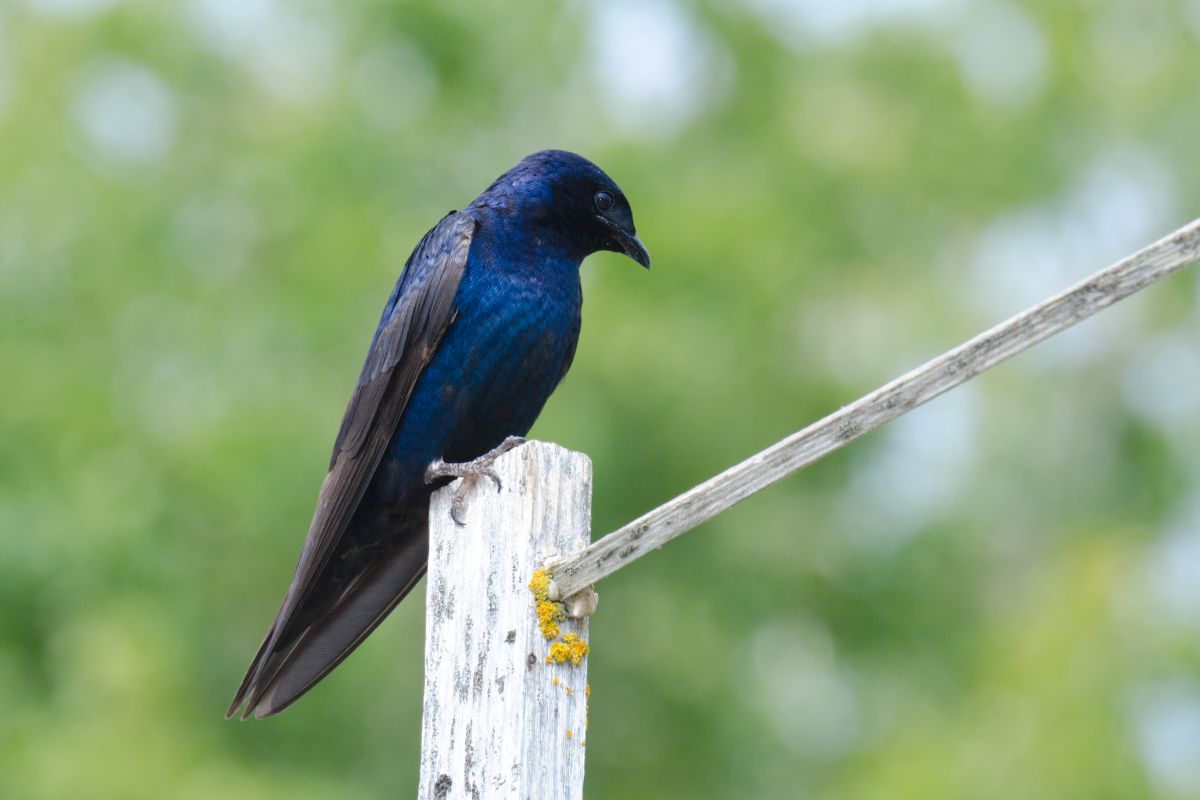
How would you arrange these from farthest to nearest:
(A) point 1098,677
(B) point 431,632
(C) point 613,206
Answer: (A) point 1098,677
(C) point 613,206
(B) point 431,632

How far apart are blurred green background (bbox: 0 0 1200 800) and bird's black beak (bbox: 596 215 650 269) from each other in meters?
3.27

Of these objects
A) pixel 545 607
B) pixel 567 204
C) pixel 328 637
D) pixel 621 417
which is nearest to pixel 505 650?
pixel 545 607

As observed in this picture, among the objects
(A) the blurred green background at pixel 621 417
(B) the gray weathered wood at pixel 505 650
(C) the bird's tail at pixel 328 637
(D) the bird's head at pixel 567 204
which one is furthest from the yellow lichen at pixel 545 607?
(A) the blurred green background at pixel 621 417

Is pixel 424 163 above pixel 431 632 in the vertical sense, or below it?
above

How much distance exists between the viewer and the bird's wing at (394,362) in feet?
13.9

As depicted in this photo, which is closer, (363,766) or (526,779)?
(526,779)

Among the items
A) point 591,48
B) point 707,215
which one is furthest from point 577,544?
point 591,48

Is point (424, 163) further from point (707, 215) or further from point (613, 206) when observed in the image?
point (613, 206)

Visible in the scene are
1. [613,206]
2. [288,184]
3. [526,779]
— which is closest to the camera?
[526,779]

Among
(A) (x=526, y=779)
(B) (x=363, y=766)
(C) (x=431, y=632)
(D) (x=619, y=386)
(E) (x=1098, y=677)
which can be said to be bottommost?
(A) (x=526, y=779)

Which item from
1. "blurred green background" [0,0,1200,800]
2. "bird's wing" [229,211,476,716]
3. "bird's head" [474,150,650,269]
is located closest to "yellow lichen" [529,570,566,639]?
"bird's wing" [229,211,476,716]

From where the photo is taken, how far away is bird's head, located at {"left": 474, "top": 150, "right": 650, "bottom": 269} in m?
4.74

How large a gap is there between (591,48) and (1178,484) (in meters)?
5.77

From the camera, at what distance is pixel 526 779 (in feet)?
9.44
